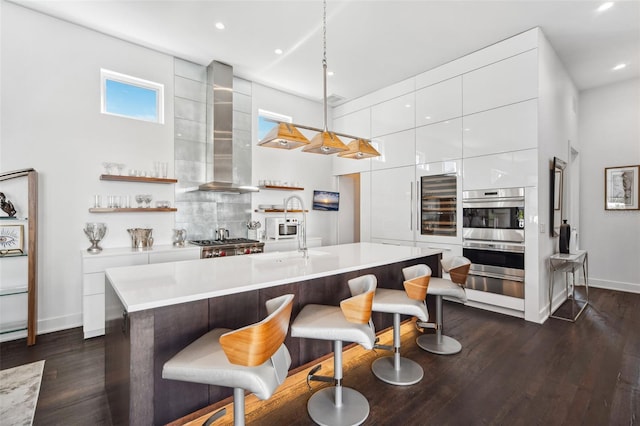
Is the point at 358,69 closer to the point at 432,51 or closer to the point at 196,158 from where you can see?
the point at 432,51

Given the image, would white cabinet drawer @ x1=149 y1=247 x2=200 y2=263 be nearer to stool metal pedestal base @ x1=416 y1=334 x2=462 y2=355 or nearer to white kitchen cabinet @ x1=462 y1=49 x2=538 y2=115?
stool metal pedestal base @ x1=416 y1=334 x2=462 y2=355

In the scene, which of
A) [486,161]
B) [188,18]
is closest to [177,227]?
[188,18]

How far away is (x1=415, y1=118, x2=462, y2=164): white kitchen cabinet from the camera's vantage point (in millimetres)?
4258

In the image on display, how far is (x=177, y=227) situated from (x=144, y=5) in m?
2.71

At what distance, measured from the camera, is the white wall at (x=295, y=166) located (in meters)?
5.30

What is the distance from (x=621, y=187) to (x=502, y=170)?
9.23 ft

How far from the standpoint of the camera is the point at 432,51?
4137 millimetres

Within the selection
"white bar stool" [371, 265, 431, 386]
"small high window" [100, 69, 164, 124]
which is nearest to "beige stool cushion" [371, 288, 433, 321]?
"white bar stool" [371, 265, 431, 386]

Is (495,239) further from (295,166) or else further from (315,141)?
(295,166)

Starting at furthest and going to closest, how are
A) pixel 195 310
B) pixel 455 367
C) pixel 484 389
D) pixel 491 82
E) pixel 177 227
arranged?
pixel 177 227 → pixel 491 82 → pixel 455 367 → pixel 484 389 → pixel 195 310

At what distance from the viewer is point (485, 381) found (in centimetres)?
230

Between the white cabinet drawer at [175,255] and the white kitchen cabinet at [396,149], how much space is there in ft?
11.0

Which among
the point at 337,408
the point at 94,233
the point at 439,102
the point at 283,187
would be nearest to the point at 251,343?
the point at 337,408

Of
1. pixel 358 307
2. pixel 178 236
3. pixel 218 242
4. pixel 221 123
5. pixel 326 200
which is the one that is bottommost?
pixel 358 307
